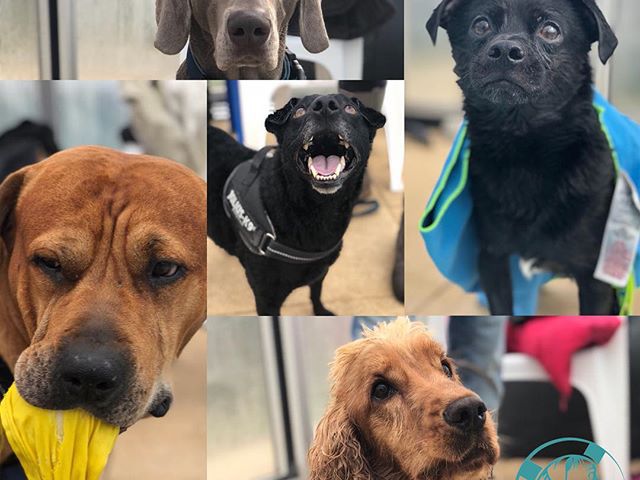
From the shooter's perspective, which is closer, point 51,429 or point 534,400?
point 51,429

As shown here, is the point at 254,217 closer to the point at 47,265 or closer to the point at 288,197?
the point at 288,197

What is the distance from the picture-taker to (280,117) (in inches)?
91.4

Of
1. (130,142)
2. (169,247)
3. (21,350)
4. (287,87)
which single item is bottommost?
(21,350)

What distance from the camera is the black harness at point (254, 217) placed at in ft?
7.67

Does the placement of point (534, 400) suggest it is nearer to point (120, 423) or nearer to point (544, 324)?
point (544, 324)

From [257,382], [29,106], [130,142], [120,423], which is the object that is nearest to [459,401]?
[257,382]

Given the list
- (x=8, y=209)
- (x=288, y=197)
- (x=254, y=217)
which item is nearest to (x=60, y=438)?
(x=8, y=209)

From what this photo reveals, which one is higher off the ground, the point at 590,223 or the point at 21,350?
the point at 590,223

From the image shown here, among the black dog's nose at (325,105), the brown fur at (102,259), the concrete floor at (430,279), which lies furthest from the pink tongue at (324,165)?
the brown fur at (102,259)

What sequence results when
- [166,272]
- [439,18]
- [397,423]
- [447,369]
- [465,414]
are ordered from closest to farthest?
[465,414], [397,423], [166,272], [447,369], [439,18]

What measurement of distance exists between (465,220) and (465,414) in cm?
75

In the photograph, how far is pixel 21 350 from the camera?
2.25 meters

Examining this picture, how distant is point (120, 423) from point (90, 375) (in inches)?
7.5

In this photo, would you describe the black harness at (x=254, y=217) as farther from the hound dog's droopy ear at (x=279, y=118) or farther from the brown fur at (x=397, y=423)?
the brown fur at (x=397, y=423)
